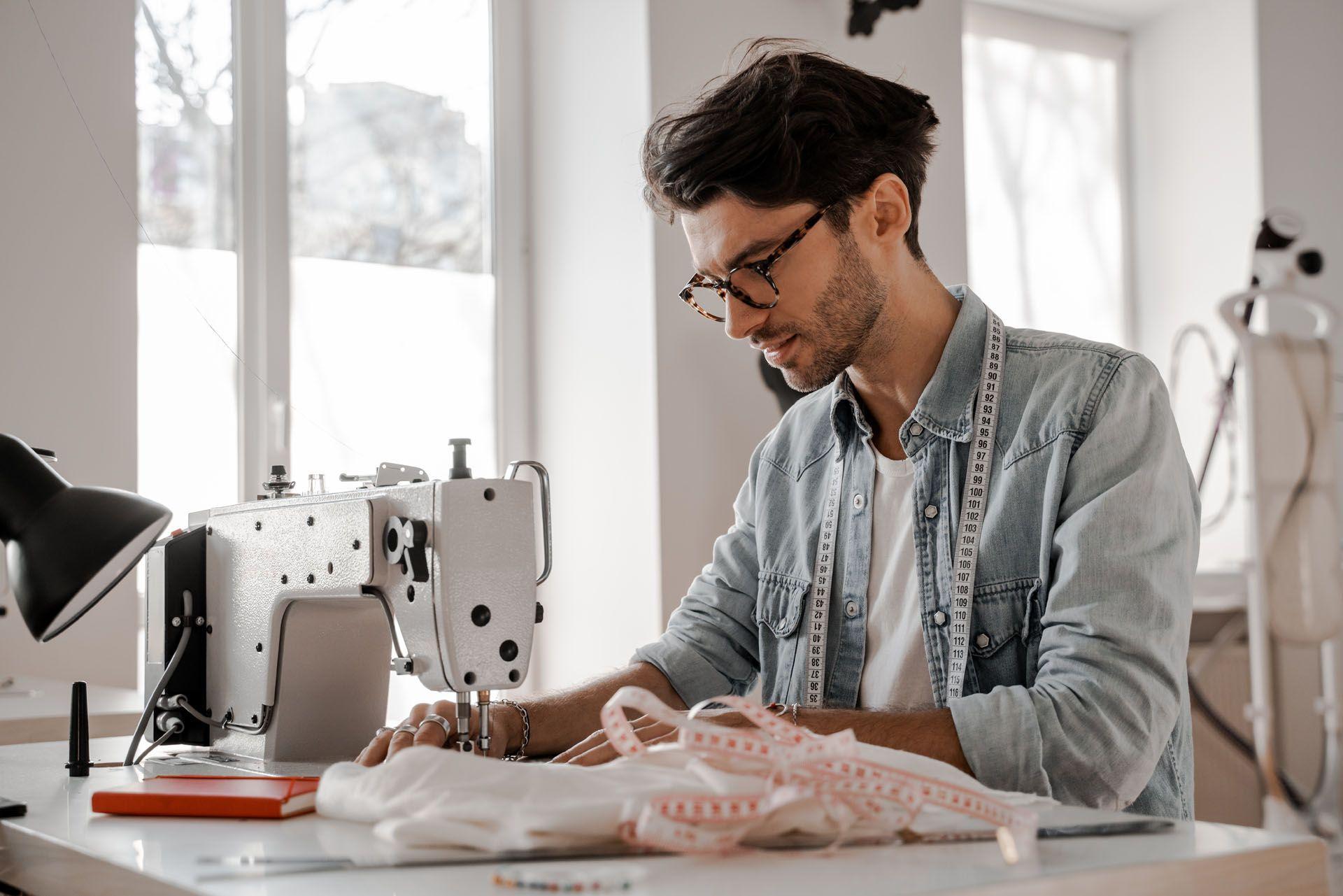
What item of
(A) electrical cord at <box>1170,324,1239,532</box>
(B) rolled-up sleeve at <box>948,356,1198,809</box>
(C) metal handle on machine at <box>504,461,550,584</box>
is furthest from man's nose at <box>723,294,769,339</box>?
(A) electrical cord at <box>1170,324,1239,532</box>

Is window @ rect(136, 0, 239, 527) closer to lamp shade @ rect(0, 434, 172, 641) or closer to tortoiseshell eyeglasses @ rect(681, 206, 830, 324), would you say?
tortoiseshell eyeglasses @ rect(681, 206, 830, 324)

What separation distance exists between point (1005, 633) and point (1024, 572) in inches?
2.9

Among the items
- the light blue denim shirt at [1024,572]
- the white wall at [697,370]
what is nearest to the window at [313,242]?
the white wall at [697,370]

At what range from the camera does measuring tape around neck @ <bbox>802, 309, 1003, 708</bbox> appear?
1.56 meters

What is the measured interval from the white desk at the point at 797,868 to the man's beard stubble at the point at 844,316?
84 cm

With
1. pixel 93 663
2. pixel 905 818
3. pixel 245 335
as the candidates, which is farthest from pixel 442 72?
pixel 905 818

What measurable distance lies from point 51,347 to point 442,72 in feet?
4.16

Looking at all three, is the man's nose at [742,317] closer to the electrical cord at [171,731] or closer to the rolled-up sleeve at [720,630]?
the rolled-up sleeve at [720,630]

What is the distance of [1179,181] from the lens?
177 inches

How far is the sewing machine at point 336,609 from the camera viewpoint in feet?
4.33

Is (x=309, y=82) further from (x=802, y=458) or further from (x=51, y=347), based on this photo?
(x=802, y=458)

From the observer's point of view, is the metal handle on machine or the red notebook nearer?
the red notebook

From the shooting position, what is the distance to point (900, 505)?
1.74 metres

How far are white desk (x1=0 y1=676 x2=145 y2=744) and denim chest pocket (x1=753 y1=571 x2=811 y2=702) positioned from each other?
34.2 inches
